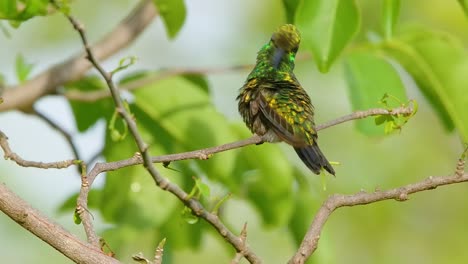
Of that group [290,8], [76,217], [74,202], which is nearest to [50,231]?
[76,217]

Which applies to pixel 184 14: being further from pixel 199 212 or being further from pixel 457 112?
pixel 199 212

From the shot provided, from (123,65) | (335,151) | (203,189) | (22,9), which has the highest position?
(123,65)

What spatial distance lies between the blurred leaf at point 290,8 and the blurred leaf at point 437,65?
646mm

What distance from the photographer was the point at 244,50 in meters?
6.97

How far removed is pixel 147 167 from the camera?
190 centimetres

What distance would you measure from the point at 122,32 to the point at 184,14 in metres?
0.43

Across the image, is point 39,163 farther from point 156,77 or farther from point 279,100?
point 156,77

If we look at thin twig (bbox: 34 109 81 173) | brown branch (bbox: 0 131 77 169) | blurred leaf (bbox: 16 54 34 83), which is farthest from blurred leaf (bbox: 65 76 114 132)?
brown branch (bbox: 0 131 77 169)

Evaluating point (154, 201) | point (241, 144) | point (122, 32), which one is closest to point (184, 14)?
point (122, 32)

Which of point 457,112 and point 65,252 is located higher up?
point 65,252

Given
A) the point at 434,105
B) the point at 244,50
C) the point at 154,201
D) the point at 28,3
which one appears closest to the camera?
the point at 28,3

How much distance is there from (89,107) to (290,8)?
1.31m

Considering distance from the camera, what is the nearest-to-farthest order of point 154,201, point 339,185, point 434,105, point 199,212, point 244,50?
point 199,212
point 434,105
point 154,201
point 339,185
point 244,50

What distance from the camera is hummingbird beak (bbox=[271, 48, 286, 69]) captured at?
2504 mm
